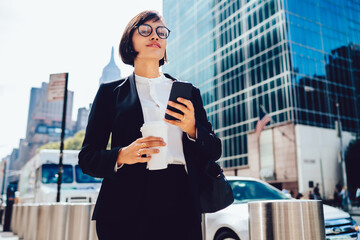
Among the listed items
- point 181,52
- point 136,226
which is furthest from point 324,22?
point 136,226

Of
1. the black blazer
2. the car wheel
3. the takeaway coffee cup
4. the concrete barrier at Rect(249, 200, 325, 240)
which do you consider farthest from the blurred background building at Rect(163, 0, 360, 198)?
the takeaway coffee cup

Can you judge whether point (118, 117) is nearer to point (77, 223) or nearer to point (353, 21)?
point (77, 223)

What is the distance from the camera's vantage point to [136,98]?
177cm

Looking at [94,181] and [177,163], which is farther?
[94,181]

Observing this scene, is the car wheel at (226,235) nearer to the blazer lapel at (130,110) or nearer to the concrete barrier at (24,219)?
the blazer lapel at (130,110)

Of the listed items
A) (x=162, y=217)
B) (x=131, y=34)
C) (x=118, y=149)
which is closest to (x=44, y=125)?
(x=131, y=34)

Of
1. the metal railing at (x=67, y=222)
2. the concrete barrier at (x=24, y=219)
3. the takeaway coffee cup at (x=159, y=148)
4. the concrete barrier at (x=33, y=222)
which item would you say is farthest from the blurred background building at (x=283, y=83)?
the takeaway coffee cup at (x=159, y=148)

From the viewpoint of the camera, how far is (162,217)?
157cm

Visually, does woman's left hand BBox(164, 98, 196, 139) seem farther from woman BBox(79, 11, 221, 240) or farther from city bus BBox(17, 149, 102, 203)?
city bus BBox(17, 149, 102, 203)

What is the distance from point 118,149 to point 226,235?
4831mm

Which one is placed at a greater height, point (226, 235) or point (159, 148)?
point (159, 148)

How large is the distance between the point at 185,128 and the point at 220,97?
141 feet

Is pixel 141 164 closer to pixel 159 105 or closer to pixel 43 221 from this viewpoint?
pixel 159 105

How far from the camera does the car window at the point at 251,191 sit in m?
6.87
